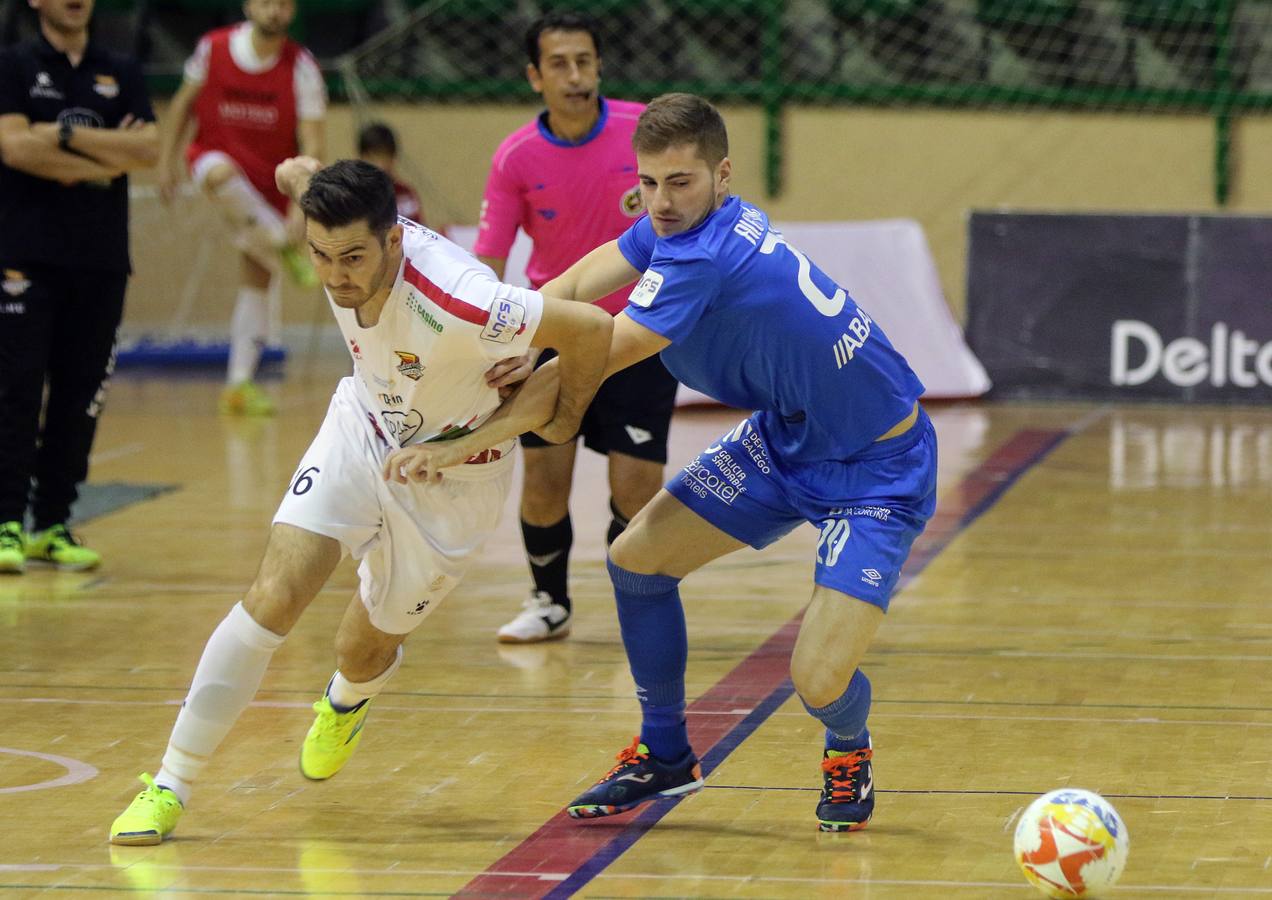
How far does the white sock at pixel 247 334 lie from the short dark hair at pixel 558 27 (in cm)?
587

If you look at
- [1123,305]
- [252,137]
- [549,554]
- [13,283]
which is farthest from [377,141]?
[549,554]

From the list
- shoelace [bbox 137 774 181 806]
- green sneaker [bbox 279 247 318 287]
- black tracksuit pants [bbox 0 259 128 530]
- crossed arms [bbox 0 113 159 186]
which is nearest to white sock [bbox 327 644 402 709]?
shoelace [bbox 137 774 181 806]

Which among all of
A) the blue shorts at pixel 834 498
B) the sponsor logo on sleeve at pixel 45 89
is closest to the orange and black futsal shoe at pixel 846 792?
the blue shorts at pixel 834 498

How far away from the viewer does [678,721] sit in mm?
4680

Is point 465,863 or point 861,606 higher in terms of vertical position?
point 861,606

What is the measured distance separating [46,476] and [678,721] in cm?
387

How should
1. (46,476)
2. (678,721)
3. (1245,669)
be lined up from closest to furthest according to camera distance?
1. (678,721)
2. (1245,669)
3. (46,476)

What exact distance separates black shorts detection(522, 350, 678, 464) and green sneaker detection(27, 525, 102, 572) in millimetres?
2169

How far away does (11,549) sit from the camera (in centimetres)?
741

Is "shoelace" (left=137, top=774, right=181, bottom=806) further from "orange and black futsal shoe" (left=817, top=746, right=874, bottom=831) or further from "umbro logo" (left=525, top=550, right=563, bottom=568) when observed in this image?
"umbro logo" (left=525, top=550, right=563, bottom=568)

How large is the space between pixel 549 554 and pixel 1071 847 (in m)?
2.86

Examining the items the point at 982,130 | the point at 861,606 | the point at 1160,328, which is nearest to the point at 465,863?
the point at 861,606

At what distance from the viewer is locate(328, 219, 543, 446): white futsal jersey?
435 cm

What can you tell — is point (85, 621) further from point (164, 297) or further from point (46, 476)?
point (164, 297)
